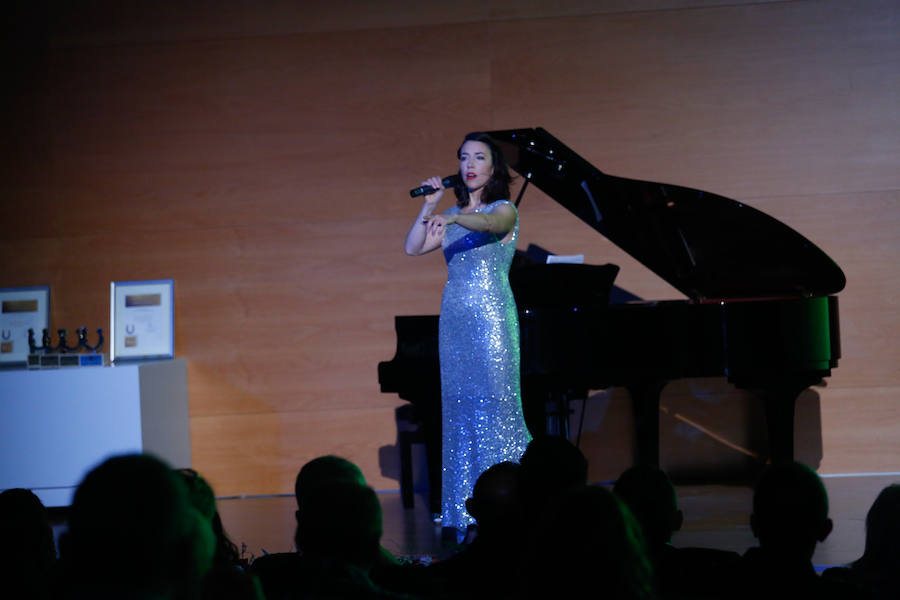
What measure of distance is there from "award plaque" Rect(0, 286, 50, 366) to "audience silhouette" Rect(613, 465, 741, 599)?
5.16 meters

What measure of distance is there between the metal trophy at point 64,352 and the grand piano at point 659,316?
80.3 inches

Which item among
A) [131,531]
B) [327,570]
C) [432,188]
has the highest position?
[432,188]

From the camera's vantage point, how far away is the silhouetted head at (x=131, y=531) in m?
1.13

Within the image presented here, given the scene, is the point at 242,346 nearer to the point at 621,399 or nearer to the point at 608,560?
the point at 621,399

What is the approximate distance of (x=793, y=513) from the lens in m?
1.60

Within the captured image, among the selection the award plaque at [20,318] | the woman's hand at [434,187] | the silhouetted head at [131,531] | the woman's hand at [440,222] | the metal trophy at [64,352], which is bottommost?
the silhouetted head at [131,531]

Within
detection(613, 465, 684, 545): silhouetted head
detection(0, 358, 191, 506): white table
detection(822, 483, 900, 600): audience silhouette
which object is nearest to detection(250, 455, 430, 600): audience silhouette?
detection(613, 465, 684, 545): silhouetted head

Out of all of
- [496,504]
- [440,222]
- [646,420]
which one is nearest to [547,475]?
[496,504]

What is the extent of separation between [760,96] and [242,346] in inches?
146

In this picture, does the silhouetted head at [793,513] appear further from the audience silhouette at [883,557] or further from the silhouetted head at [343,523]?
the silhouetted head at [343,523]

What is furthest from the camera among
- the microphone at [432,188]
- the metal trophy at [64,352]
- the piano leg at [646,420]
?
the metal trophy at [64,352]

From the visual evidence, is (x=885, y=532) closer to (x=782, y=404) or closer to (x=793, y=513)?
(x=793, y=513)

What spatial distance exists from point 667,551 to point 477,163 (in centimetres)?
232

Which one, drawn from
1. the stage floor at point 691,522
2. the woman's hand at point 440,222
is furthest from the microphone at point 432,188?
the stage floor at point 691,522
